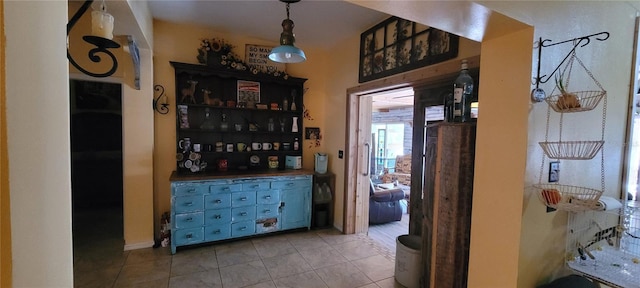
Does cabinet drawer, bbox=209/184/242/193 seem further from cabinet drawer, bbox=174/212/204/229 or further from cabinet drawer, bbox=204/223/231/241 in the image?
cabinet drawer, bbox=204/223/231/241

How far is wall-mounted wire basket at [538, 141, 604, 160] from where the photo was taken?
52.8 inches

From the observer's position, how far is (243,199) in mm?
3285

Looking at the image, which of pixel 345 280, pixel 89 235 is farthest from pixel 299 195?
pixel 89 235

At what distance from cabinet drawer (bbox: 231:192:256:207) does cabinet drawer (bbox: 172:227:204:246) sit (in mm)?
470

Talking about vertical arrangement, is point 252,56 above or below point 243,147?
above

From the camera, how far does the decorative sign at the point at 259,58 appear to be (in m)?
3.71

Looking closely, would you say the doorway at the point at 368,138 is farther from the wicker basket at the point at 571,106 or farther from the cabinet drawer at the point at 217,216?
the cabinet drawer at the point at 217,216

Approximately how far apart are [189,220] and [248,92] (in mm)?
1817

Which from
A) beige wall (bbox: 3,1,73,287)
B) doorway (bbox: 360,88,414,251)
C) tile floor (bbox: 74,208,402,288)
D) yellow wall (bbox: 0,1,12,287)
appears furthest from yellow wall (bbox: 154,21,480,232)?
yellow wall (bbox: 0,1,12,287)

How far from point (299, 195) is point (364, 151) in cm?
108

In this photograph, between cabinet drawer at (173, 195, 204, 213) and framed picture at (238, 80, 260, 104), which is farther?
framed picture at (238, 80, 260, 104)

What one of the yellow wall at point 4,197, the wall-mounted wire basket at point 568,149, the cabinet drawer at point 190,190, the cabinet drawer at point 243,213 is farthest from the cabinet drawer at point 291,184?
the yellow wall at point 4,197

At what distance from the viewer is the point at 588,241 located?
1711 millimetres

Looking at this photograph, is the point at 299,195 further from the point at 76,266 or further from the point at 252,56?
the point at 76,266
